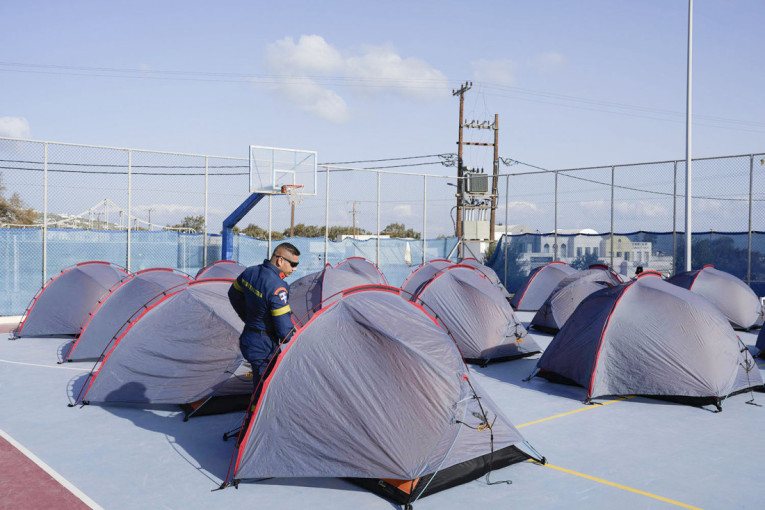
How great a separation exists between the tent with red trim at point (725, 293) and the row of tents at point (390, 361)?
247cm

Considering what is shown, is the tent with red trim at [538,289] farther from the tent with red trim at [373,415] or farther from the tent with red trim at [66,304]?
the tent with red trim at [373,415]

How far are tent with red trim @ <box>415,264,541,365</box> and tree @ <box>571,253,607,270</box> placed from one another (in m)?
9.53

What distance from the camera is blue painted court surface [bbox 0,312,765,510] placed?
15.8 feet

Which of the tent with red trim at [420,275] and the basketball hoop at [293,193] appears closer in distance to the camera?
the tent with red trim at [420,275]

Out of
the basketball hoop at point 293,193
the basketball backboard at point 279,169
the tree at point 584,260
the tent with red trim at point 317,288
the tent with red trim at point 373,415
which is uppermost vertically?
the basketball backboard at point 279,169

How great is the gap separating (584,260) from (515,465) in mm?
15234

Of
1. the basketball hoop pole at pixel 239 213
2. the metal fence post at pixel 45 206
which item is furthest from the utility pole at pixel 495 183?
the metal fence post at pixel 45 206

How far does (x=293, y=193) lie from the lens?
766 inches

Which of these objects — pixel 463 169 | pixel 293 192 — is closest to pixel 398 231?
pixel 463 169

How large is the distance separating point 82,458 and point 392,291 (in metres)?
3.37

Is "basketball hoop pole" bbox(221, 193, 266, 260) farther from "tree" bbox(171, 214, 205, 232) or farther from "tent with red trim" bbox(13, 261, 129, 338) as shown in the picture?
"tent with red trim" bbox(13, 261, 129, 338)

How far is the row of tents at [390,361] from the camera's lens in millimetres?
5074

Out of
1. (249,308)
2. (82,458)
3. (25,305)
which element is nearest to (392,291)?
(249,308)

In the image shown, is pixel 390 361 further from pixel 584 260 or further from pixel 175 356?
pixel 584 260
